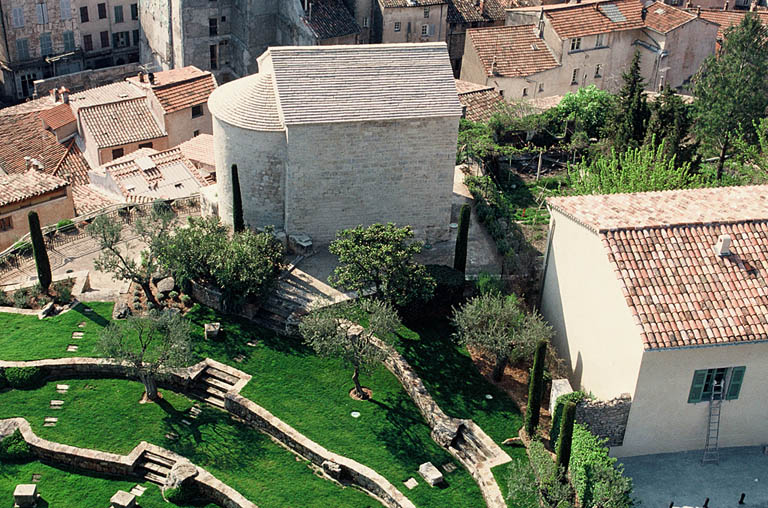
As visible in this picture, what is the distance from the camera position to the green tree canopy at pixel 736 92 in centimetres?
5000

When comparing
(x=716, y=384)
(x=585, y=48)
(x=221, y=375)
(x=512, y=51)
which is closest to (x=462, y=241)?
(x=221, y=375)

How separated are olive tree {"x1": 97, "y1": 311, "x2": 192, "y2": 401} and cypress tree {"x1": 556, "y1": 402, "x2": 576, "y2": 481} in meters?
13.9

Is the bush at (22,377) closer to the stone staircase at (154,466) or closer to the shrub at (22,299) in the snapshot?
the shrub at (22,299)

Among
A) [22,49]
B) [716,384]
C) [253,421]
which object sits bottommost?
[253,421]

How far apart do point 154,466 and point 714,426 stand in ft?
65.7

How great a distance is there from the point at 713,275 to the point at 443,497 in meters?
12.1

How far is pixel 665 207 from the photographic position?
3484cm

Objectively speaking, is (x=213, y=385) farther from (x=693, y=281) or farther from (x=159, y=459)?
(x=693, y=281)

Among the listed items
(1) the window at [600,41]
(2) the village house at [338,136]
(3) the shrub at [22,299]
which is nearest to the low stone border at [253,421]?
(3) the shrub at [22,299]

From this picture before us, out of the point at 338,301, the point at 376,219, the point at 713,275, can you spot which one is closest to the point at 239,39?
the point at 376,219

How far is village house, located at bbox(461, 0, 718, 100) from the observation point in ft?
203

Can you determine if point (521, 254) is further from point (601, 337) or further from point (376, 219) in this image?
point (601, 337)

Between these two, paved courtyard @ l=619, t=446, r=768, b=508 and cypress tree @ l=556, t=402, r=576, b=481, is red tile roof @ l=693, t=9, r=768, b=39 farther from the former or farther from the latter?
cypress tree @ l=556, t=402, r=576, b=481

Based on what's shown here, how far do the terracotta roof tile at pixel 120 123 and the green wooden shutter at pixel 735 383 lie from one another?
4251 cm
